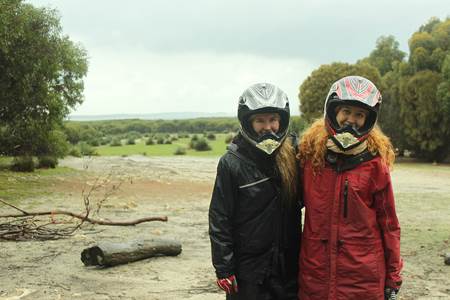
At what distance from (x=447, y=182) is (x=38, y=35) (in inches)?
573

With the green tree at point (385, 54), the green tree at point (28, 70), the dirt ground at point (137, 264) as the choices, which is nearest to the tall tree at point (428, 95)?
the green tree at point (385, 54)

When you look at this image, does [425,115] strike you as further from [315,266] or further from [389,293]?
[315,266]

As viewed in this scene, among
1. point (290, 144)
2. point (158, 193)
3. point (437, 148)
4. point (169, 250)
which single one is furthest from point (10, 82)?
point (437, 148)

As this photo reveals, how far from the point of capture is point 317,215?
3744 mm

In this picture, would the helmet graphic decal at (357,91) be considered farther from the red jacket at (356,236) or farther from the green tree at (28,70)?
the green tree at (28,70)

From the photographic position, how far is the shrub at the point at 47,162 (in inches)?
978

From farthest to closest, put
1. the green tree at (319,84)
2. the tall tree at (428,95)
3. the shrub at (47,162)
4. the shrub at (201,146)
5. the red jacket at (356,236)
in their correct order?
the shrub at (201,146)
the green tree at (319,84)
the tall tree at (428,95)
the shrub at (47,162)
the red jacket at (356,236)

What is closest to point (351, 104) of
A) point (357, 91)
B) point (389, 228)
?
point (357, 91)

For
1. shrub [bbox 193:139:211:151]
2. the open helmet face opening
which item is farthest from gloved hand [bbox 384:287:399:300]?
shrub [bbox 193:139:211:151]

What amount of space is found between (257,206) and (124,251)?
4799 mm

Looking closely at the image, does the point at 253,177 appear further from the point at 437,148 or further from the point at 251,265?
the point at 437,148

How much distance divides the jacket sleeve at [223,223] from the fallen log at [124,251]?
178 inches

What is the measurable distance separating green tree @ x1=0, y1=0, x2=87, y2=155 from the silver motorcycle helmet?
1187 cm

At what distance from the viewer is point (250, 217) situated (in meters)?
3.91
